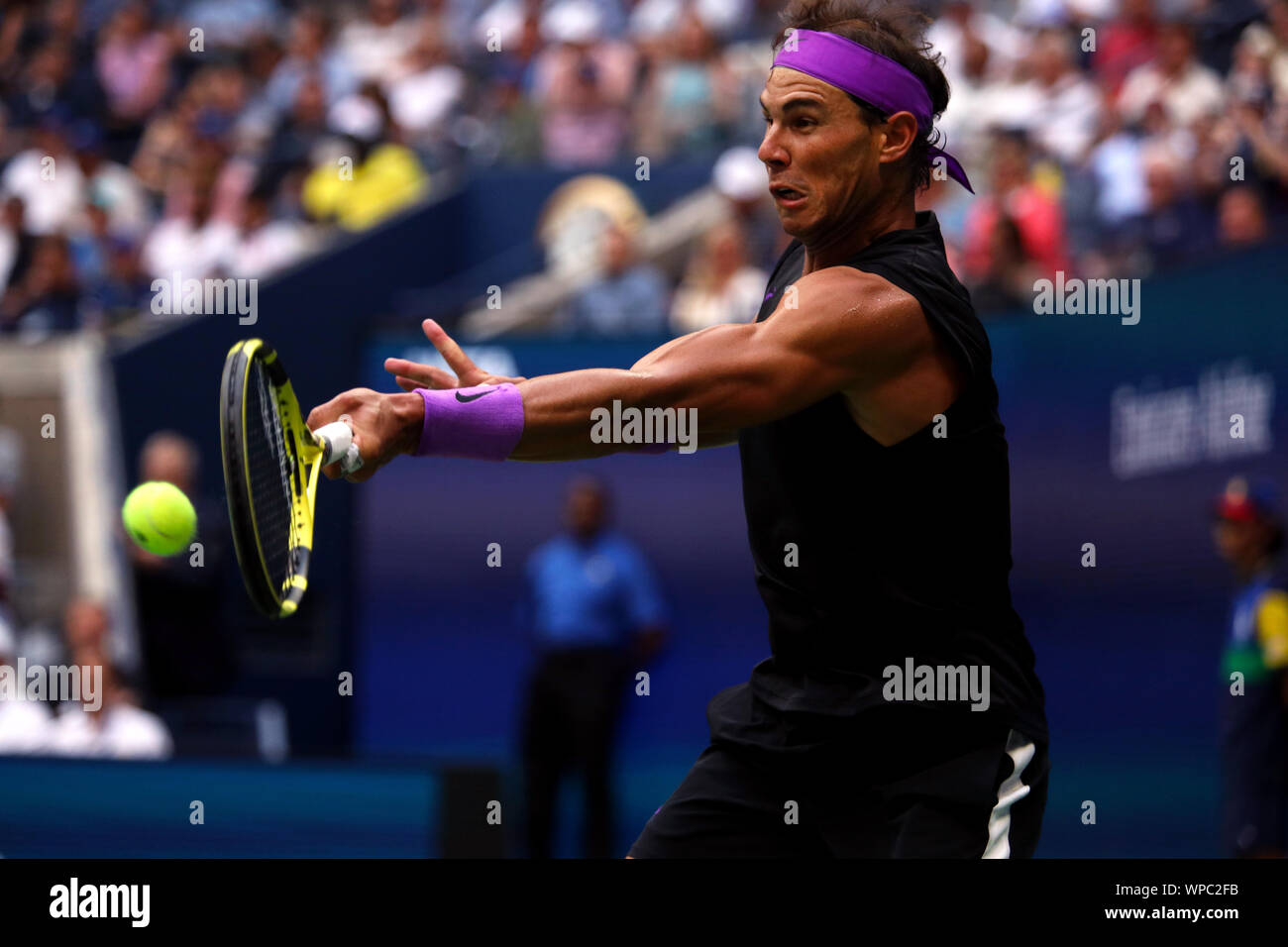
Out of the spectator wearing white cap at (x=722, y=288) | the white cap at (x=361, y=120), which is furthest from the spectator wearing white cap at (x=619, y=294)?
the white cap at (x=361, y=120)

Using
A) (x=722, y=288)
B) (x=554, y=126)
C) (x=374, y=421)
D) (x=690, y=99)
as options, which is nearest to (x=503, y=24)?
(x=554, y=126)

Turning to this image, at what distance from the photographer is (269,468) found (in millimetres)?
3295

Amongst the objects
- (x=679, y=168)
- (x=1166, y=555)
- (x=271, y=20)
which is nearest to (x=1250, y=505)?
(x=1166, y=555)

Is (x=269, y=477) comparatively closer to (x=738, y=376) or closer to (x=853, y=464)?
(x=738, y=376)

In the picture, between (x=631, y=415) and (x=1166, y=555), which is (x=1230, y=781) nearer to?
(x=1166, y=555)

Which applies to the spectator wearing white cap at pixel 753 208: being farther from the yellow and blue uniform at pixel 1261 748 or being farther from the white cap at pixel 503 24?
the yellow and blue uniform at pixel 1261 748

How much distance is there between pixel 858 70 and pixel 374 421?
1.21 metres

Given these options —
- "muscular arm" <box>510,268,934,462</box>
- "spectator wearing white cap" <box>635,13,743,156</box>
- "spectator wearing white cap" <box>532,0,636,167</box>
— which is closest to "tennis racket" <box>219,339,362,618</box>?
"muscular arm" <box>510,268,934,462</box>

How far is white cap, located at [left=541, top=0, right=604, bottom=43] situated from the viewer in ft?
39.4

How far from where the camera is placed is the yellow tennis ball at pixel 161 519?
12.1 ft

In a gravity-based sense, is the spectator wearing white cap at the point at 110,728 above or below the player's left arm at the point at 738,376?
below

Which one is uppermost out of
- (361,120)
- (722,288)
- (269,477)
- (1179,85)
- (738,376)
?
(361,120)

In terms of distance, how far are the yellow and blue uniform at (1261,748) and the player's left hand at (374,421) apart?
4.52 metres
